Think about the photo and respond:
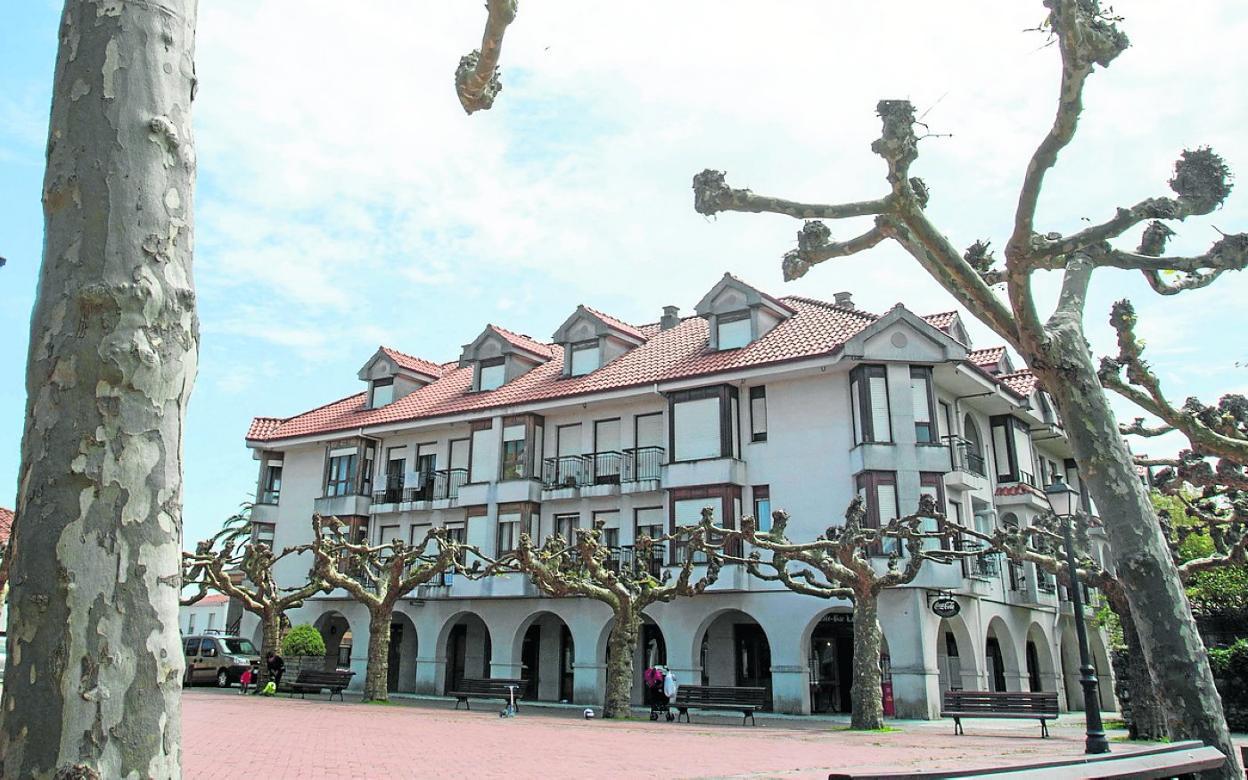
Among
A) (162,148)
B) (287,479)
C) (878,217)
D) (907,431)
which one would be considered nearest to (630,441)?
(907,431)

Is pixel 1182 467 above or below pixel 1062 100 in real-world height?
below

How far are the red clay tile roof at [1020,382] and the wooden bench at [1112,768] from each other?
84.1 feet

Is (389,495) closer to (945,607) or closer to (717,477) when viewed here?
(717,477)

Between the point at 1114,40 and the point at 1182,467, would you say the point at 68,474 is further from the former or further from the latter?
the point at 1182,467

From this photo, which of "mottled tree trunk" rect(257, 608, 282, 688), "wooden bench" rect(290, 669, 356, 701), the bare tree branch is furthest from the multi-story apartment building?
the bare tree branch

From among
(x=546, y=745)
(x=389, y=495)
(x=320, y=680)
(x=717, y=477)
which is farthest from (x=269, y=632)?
(x=546, y=745)

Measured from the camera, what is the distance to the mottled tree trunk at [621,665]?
22938mm

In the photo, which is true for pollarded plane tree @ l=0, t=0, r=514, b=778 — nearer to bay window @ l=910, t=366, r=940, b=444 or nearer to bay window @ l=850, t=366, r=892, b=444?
bay window @ l=850, t=366, r=892, b=444

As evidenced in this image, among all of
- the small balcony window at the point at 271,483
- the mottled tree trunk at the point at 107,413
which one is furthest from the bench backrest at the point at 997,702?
the small balcony window at the point at 271,483

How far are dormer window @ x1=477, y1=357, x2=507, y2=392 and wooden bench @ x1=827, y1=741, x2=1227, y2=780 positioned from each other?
3129 centimetres

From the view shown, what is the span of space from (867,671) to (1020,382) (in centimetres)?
1640

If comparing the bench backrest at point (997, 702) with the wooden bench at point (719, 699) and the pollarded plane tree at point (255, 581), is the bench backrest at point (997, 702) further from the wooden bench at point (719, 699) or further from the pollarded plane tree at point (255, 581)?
the pollarded plane tree at point (255, 581)

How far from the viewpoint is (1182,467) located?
49.7ft

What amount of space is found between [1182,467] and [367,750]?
14.0m
